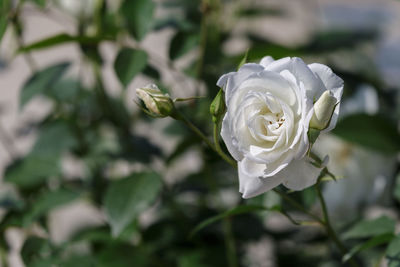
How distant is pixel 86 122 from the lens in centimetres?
65

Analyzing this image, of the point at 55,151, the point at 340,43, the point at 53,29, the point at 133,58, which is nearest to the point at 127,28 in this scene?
the point at 133,58

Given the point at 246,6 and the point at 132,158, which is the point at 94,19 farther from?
the point at 246,6

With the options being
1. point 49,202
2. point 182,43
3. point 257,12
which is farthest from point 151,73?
point 257,12

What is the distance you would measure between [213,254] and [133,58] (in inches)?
7.6

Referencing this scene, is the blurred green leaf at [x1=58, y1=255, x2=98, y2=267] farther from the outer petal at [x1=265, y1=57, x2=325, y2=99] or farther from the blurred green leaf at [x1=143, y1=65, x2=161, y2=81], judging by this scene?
the outer petal at [x1=265, y1=57, x2=325, y2=99]

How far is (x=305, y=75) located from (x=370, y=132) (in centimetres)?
23

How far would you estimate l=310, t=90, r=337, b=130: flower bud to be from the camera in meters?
0.24

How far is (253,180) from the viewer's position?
258mm

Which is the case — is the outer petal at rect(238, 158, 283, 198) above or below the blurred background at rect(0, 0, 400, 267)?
above

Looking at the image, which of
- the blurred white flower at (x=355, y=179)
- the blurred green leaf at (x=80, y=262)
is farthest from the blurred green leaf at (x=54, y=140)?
the blurred white flower at (x=355, y=179)

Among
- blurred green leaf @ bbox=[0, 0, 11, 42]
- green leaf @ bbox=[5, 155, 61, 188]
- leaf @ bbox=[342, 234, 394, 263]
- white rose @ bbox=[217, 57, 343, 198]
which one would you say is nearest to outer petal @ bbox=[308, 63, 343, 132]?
white rose @ bbox=[217, 57, 343, 198]

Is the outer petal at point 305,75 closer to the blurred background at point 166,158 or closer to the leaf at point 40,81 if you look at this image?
the blurred background at point 166,158

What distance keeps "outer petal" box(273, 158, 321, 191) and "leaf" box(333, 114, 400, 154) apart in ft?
0.67

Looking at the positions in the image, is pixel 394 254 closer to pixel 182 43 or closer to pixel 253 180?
pixel 253 180
